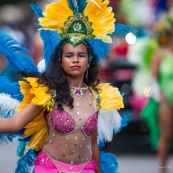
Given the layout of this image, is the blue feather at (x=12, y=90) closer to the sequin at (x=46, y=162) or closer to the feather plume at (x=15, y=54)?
the feather plume at (x=15, y=54)

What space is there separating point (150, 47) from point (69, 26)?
140 inches

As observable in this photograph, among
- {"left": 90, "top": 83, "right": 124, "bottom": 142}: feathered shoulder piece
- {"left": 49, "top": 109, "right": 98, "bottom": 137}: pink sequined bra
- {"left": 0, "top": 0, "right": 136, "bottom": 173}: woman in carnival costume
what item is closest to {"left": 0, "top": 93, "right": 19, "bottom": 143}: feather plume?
{"left": 0, "top": 0, "right": 136, "bottom": 173}: woman in carnival costume

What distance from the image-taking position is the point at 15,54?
8.23 m

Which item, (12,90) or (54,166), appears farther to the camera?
(12,90)

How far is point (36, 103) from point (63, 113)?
0.24 metres

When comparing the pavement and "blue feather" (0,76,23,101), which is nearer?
"blue feather" (0,76,23,101)

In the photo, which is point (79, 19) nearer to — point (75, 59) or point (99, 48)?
point (75, 59)

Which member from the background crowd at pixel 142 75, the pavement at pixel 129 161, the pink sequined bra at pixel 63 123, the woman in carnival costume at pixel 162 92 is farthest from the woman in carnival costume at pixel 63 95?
the pavement at pixel 129 161

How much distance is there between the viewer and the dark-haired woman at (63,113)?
771cm

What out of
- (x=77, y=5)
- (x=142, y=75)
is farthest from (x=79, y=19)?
(x=142, y=75)

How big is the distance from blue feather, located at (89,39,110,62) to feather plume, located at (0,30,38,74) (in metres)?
0.53

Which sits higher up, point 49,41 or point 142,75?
point 49,41

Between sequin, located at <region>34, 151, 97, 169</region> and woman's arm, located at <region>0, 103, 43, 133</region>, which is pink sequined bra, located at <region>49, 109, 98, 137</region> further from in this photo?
sequin, located at <region>34, 151, 97, 169</region>

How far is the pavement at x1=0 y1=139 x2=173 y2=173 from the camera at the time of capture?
41.3ft
